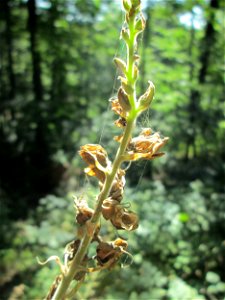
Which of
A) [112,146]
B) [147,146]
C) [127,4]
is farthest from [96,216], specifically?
[112,146]

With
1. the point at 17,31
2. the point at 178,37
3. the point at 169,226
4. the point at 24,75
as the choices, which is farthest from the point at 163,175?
the point at 24,75

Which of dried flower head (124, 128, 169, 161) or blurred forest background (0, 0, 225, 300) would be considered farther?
blurred forest background (0, 0, 225, 300)

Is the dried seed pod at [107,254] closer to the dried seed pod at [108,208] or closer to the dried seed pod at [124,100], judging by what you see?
the dried seed pod at [108,208]

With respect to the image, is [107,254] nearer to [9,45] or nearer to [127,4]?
[127,4]

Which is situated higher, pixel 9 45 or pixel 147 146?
pixel 147 146

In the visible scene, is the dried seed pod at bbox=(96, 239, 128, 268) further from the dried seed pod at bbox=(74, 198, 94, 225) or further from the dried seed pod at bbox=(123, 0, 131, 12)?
the dried seed pod at bbox=(123, 0, 131, 12)

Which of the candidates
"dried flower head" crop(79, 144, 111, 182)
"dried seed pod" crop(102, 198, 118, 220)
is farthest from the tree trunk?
"dried seed pod" crop(102, 198, 118, 220)
